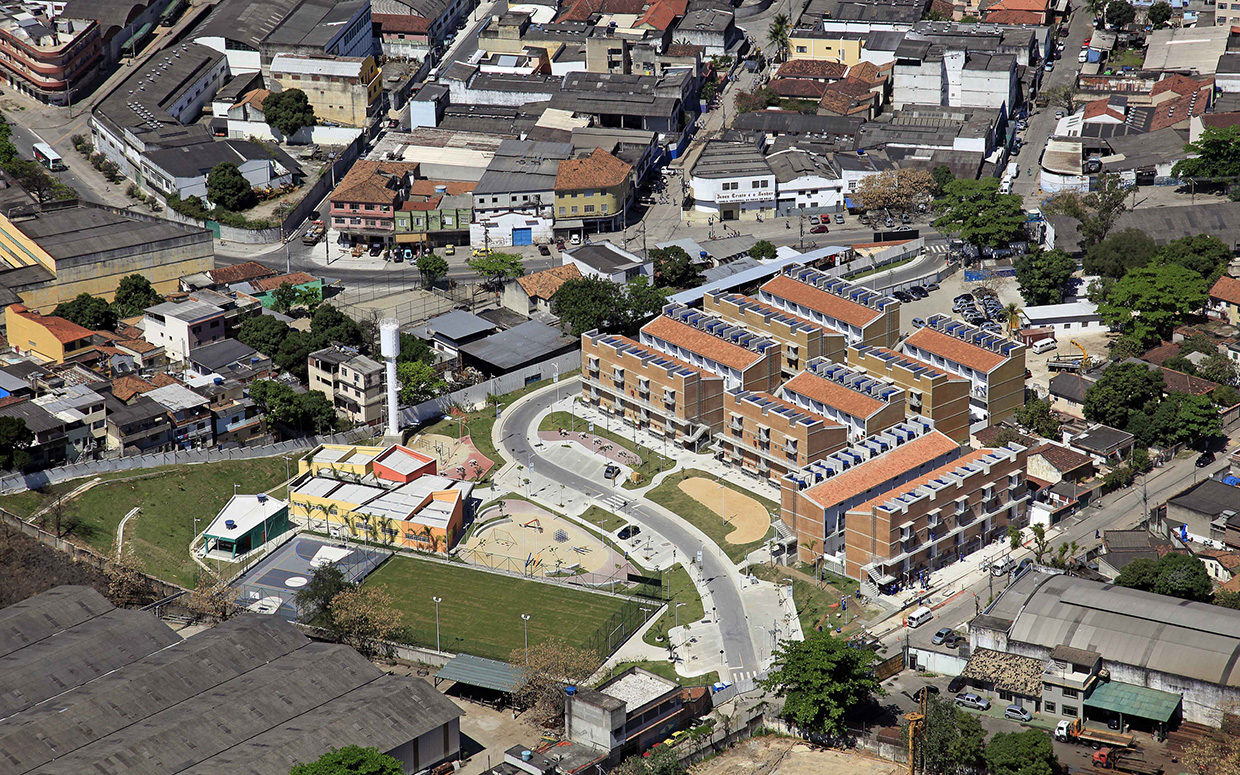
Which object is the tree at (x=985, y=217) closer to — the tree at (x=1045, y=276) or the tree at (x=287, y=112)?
the tree at (x=1045, y=276)

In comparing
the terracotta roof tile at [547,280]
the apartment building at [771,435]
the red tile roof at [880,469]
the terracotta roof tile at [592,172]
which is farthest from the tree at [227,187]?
the red tile roof at [880,469]

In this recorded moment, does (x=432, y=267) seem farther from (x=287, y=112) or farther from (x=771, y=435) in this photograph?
(x=771, y=435)

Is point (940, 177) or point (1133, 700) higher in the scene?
point (940, 177)

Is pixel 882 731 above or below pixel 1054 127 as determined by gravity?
below

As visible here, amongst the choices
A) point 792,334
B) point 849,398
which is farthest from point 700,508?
point 792,334

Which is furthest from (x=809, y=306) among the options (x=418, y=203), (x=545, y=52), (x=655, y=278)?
(x=545, y=52)

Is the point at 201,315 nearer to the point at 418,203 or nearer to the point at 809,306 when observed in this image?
the point at 418,203

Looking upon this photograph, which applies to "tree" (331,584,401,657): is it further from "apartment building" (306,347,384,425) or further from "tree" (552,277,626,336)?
"tree" (552,277,626,336)

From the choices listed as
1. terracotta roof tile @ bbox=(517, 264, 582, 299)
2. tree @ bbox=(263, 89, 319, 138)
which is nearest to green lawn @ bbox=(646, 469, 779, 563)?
terracotta roof tile @ bbox=(517, 264, 582, 299)
